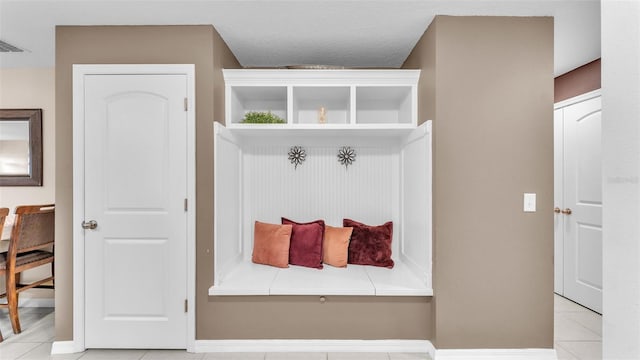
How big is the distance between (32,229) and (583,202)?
4715mm

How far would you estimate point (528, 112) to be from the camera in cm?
233

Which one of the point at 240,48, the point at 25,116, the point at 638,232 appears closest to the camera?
the point at 638,232

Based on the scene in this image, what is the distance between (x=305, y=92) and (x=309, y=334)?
1.80 m

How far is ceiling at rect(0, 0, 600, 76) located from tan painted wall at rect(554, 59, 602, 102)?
0.96 ft

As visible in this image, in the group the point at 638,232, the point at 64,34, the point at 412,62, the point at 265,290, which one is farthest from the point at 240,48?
the point at 638,232

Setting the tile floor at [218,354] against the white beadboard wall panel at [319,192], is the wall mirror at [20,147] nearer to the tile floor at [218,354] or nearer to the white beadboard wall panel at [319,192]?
the tile floor at [218,354]

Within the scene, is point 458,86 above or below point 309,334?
above

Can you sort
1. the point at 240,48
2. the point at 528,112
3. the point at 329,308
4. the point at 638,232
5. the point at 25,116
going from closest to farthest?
1. the point at 638,232
2. the point at 528,112
3. the point at 329,308
4. the point at 240,48
5. the point at 25,116

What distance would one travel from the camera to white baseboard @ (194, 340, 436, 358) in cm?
247

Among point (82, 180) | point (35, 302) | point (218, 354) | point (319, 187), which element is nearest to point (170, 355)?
point (218, 354)

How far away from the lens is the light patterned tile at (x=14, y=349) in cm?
247

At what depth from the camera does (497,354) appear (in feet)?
7.65

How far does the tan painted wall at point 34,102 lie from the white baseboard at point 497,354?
3.53 metres

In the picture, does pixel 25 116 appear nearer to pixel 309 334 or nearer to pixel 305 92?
pixel 305 92
